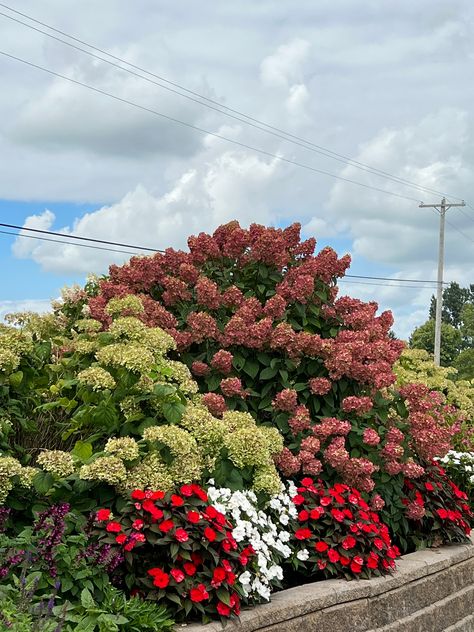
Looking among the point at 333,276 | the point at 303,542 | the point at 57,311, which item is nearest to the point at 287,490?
the point at 303,542

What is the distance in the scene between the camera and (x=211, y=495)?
441 centimetres

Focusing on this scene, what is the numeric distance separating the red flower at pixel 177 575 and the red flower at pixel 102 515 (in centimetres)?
42

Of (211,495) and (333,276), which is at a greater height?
(333,276)

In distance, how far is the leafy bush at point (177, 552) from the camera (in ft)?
12.9

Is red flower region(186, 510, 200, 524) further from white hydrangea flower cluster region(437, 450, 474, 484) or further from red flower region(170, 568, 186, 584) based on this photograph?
white hydrangea flower cluster region(437, 450, 474, 484)

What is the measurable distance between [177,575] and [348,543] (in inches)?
56.6

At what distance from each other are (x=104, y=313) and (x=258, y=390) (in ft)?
4.09

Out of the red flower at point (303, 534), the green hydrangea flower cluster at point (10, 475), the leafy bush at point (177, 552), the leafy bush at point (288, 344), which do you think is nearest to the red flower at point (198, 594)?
the leafy bush at point (177, 552)

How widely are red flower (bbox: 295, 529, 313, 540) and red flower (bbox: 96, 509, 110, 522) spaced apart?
1.34 metres

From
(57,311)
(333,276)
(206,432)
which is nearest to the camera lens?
(206,432)

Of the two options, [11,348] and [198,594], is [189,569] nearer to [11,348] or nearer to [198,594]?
[198,594]

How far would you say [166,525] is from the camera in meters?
3.98

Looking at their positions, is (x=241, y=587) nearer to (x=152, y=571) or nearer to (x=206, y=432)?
(x=152, y=571)

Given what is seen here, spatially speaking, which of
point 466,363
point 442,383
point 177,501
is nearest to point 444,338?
point 466,363
